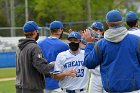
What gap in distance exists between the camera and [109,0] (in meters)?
48.6

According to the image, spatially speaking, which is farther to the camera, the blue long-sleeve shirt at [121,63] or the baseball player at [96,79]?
the baseball player at [96,79]

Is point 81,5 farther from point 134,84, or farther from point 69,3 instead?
point 134,84

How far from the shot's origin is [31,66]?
737 cm

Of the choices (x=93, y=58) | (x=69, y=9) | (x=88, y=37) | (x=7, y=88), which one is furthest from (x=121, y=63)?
(x=69, y=9)

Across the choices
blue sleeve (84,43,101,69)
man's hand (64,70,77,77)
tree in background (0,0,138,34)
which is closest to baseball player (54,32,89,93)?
man's hand (64,70,77,77)

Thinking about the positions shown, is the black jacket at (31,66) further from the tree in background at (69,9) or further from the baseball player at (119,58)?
the tree in background at (69,9)

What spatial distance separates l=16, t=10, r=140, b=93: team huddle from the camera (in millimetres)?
6012

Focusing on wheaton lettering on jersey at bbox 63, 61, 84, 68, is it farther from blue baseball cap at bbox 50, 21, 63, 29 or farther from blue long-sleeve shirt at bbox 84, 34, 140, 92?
blue long-sleeve shirt at bbox 84, 34, 140, 92

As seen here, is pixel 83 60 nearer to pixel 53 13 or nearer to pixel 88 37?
pixel 88 37


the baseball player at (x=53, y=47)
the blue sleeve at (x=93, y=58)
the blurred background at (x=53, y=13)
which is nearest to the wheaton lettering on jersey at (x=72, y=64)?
the baseball player at (x=53, y=47)

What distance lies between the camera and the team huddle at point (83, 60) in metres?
6.01

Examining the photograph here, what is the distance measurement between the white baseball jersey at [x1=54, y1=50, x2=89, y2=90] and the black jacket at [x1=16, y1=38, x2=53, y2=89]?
47cm

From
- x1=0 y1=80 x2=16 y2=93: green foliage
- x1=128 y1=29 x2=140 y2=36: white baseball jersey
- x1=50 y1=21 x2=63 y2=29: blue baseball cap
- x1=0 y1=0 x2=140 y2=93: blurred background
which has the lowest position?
x1=0 y1=80 x2=16 y2=93: green foliage

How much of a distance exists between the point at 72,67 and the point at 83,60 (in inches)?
8.9
